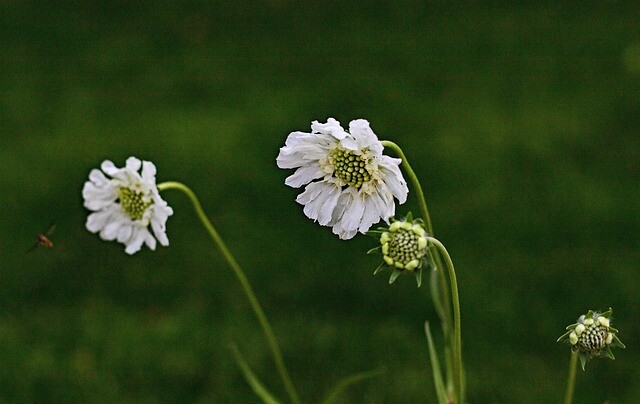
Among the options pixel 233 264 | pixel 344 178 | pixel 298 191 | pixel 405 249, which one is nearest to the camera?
pixel 405 249

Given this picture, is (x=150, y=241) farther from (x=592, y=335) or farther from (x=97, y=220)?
(x=592, y=335)

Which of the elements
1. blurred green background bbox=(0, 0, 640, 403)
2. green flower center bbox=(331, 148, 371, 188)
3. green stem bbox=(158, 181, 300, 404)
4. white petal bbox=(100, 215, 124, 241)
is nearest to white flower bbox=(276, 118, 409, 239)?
green flower center bbox=(331, 148, 371, 188)

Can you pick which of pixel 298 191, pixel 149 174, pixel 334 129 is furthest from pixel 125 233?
pixel 298 191

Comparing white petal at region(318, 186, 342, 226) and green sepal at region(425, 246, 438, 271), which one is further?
white petal at region(318, 186, 342, 226)

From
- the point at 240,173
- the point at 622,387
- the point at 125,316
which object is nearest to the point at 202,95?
the point at 240,173

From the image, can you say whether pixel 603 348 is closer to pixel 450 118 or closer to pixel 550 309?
pixel 550 309

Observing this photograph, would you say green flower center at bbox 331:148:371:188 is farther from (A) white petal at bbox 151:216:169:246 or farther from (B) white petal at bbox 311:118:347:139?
(A) white petal at bbox 151:216:169:246
